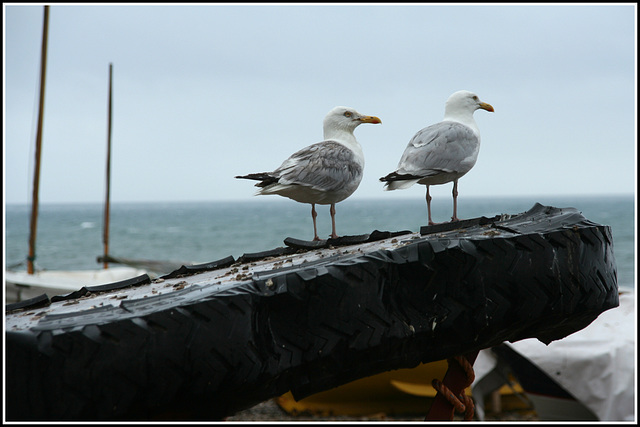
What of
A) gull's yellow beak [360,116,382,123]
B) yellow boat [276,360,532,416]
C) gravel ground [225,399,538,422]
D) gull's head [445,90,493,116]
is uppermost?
gull's head [445,90,493,116]

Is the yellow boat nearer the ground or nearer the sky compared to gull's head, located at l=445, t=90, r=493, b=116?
nearer the ground

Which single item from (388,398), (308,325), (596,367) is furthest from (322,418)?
(308,325)

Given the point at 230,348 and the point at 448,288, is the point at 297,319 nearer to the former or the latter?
the point at 230,348

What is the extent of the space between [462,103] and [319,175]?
50.2 inches

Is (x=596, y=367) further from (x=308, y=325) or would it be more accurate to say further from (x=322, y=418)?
(x=308, y=325)

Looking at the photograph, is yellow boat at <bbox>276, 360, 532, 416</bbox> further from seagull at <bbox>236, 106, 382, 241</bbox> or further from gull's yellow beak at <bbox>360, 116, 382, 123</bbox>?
Result: seagull at <bbox>236, 106, 382, 241</bbox>

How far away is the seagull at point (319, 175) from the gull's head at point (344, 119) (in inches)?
2.3

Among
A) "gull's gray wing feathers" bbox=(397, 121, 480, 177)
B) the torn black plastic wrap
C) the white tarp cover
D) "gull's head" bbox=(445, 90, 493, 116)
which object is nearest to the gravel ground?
the white tarp cover

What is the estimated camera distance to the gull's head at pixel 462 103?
13.9 ft

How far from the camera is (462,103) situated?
4.25 metres

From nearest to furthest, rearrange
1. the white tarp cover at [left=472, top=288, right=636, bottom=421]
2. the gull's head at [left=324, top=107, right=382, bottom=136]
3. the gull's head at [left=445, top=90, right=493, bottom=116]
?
1. the gull's head at [left=324, top=107, right=382, bottom=136]
2. the gull's head at [left=445, top=90, right=493, bottom=116]
3. the white tarp cover at [left=472, top=288, right=636, bottom=421]

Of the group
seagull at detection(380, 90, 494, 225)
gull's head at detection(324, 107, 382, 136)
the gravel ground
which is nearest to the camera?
seagull at detection(380, 90, 494, 225)

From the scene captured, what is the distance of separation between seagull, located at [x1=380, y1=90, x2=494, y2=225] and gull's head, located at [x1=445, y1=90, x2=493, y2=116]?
0.26ft

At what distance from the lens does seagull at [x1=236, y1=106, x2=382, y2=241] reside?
352 centimetres
